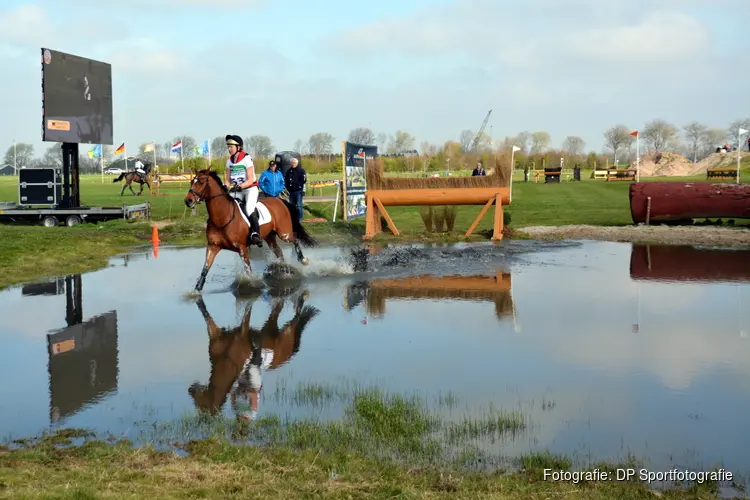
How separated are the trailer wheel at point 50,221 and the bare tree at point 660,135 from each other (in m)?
113

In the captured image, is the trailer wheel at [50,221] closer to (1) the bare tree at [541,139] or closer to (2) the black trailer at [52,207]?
(2) the black trailer at [52,207]

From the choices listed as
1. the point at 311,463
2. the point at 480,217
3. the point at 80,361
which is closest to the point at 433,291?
Answer: the point at 80,361

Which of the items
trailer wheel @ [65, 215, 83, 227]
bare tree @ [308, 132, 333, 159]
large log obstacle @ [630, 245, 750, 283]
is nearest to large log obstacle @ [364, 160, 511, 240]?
large log obstacle @ [630, 245, 750, 283]

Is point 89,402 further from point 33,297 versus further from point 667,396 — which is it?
point 33,297

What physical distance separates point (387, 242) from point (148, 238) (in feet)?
24.2

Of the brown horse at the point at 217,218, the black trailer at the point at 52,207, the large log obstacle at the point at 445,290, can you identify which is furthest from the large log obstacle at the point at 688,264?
the black trailer at the point at 52,207

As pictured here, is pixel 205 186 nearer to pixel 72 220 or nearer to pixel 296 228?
pixel 296 228

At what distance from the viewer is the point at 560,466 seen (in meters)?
5.27

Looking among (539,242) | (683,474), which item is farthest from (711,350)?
(539,242)

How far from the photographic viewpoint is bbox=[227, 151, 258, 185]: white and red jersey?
45.3ft

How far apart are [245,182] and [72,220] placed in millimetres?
15393

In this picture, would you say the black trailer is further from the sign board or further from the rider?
the rider

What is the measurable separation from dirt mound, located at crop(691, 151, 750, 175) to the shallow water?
74396 mm

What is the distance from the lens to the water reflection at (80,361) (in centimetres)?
714
